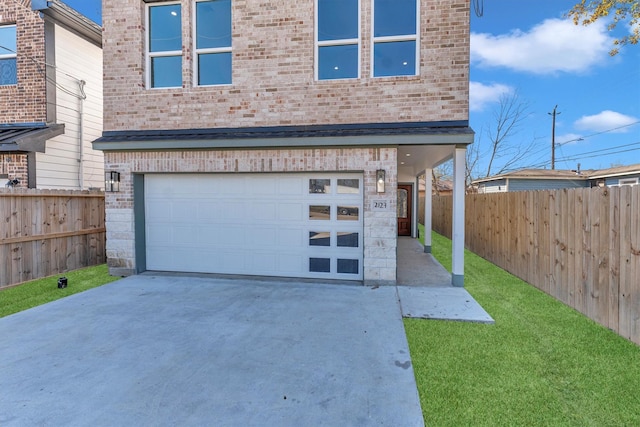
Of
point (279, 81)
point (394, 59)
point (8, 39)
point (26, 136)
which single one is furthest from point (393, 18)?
point (8, 39)

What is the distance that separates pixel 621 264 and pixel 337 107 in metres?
5.06

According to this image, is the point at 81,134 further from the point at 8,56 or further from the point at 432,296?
the point at 432,296

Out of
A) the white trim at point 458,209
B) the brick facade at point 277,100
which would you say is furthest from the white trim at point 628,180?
the brick facade at point 277,100

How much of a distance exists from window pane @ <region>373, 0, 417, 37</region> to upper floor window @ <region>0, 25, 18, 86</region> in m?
9.93

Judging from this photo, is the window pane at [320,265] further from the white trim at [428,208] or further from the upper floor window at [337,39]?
the white trim at [428,208]

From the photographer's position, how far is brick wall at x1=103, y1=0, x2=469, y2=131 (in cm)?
646

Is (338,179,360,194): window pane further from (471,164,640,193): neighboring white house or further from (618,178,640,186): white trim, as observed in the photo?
(618,178,640,186): white trim

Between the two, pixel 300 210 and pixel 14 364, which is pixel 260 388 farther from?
pixel 300 210

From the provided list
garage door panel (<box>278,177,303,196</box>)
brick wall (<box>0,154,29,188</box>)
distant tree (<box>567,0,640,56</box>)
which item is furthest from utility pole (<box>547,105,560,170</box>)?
brick wall (<box>0,154,29,188</box>)

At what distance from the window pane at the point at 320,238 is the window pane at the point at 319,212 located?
1.01ft

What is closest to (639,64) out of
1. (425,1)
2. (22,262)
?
(425,1)

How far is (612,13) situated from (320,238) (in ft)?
35.5

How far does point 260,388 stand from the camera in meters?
3.17

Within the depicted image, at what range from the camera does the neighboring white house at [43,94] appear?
8812 mm
